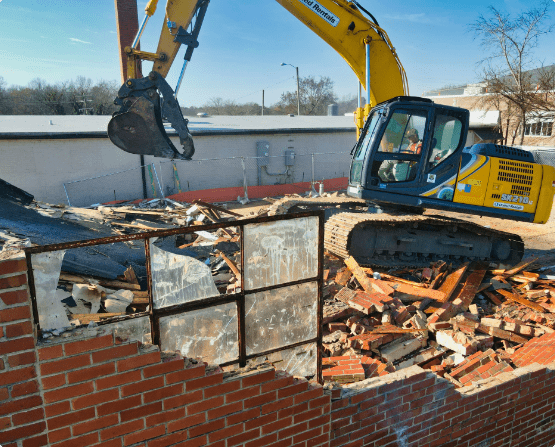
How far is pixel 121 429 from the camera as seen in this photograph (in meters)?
2.39

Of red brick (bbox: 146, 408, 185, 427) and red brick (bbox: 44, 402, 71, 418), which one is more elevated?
red brick (bbox: 44, 402, 71, 418)

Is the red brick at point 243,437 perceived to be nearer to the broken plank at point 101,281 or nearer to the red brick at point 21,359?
the red brick at point 21,359

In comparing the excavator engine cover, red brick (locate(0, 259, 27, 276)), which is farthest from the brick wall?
the excavator engine cover

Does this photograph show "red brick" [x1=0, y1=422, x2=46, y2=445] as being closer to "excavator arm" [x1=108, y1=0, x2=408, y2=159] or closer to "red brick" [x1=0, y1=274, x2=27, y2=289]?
"red brick" [x1=0, y1=274, x2=27, y2=289]

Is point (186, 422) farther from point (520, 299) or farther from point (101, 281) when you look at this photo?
point (520, 299)

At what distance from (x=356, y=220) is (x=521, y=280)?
3228mm

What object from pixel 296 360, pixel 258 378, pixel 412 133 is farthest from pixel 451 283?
pixel 258 378

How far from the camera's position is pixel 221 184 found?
63.1 ft

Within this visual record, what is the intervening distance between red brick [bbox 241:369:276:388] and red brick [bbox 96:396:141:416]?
65 centimetres

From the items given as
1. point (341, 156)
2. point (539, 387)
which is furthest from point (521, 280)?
point (341, 156)

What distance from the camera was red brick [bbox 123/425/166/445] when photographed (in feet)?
7.97

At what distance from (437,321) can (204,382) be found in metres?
4.68

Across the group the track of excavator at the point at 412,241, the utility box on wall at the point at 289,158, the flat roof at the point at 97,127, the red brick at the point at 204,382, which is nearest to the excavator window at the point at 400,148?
the track of excavator at the point at 412,241

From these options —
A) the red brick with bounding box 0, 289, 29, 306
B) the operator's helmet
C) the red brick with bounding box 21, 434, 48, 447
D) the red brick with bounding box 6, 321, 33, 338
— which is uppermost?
the operator's helmet
